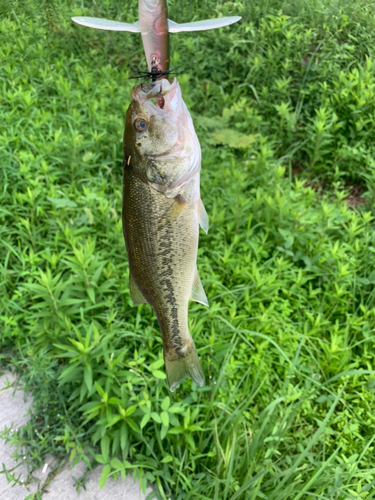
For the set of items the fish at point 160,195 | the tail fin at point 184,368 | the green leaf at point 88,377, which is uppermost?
the fish at point 160,195

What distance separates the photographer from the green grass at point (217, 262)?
201 centimetres

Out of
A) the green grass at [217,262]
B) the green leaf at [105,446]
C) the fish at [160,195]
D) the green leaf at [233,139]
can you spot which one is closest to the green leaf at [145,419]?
the green grass at [217,262]

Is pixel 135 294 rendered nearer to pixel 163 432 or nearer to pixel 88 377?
pixel 88 377

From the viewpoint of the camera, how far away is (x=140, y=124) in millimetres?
1141

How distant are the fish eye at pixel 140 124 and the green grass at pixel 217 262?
1256 millimetres

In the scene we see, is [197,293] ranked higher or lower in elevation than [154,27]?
lower

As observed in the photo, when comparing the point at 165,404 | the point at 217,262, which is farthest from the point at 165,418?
the point at 217,262

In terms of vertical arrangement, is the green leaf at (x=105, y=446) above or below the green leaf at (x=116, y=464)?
above

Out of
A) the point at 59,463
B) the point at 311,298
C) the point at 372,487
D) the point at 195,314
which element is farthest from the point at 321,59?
the point at 59,463

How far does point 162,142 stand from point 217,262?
5.71 feet

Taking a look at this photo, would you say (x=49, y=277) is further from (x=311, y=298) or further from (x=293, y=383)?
(x=311, y=298)

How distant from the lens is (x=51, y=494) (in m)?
2.01

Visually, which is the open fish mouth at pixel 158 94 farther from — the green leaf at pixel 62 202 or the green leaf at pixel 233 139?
the green leaf at pixel 233 139

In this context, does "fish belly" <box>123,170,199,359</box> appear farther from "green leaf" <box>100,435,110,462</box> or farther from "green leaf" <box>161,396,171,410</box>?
"green leaf" <box>100,435,110,462</box>
